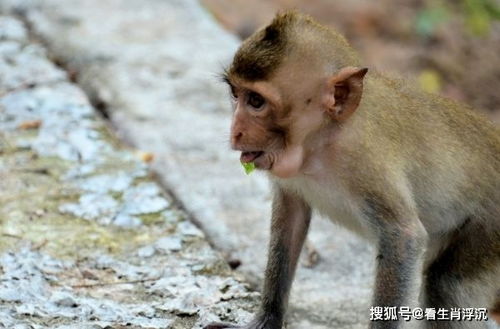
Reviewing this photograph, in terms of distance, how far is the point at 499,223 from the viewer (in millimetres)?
4867

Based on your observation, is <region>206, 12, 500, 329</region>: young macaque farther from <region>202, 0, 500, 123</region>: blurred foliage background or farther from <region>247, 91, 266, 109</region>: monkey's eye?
<region>202, 0, 500, 123</region>: blurred foliage background

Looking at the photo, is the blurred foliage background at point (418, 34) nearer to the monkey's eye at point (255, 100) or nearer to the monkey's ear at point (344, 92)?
the monkey's ear at point (344, 92)

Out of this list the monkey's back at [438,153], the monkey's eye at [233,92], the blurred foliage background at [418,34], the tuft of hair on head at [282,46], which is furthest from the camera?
the blurred foliage background at [418,34]

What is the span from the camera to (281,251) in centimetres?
498

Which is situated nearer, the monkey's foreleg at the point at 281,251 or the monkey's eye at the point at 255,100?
the monkey's eye at the point at 255,100

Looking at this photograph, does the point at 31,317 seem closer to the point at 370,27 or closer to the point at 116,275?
the point at 116,275

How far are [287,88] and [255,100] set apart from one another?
14 centimetres

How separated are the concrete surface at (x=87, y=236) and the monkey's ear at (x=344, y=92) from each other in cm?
118

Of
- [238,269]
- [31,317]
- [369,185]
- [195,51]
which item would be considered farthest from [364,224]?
[195,51]

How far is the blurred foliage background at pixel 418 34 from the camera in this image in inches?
400

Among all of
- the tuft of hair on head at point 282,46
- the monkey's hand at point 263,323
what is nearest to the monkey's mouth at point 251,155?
the tuft of hair on head at point 282,46

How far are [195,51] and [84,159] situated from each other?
1.89 metres

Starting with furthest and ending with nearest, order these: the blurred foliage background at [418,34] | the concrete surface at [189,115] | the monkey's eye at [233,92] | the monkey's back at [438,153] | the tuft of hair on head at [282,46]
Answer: the blurred foliage background at [418,34]
the concrete surface at [189,115]
the monkey's back at [438,153]
the monkey's eye at [233,92]
the tuft of hair on head at [282,46]

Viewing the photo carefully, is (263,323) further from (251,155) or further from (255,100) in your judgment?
(255,100)
